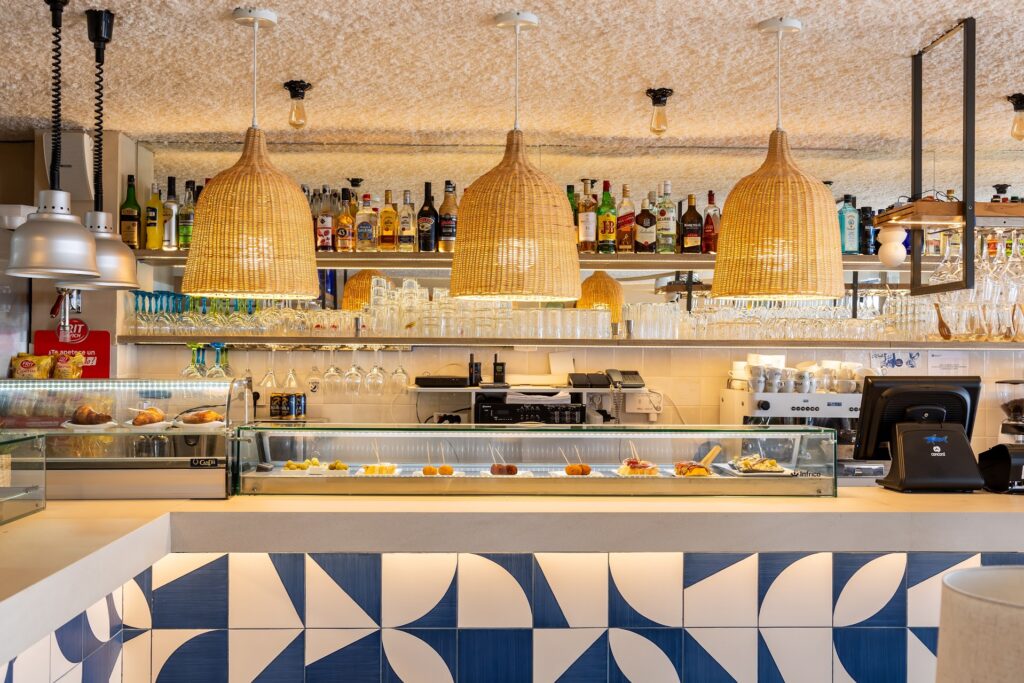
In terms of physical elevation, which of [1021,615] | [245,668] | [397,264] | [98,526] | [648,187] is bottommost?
[245,668]

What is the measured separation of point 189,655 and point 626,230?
3293 mm

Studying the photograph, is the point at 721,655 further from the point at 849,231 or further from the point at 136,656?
the point at 849,231

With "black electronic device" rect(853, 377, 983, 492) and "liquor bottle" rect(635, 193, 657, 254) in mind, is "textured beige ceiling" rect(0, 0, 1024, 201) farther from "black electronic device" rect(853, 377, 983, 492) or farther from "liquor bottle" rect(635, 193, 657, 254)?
"black electronic device" rect(853, 377, 983, 492)

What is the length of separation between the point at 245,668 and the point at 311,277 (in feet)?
4.27

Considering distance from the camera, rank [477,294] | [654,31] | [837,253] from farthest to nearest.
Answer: [654,31]
[837,253]
[477,294]

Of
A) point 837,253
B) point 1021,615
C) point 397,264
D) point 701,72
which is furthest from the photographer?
point 397,264

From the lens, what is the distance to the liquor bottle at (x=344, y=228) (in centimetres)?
514

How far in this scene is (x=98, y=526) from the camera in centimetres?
258

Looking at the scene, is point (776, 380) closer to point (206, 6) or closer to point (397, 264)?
point (397, 264)

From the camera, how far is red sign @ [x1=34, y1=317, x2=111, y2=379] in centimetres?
502

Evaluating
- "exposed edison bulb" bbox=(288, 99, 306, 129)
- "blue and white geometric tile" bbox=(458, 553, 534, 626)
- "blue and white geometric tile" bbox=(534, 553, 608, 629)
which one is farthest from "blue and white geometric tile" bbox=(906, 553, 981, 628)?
"exposed edison bulb" bbox=(288, 99, 306, 129)

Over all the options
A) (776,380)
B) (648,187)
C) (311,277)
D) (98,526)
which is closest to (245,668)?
(98,526)

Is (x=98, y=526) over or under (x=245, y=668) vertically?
over

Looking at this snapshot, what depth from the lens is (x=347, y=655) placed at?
9.59 ft
